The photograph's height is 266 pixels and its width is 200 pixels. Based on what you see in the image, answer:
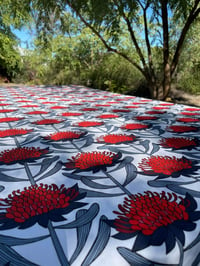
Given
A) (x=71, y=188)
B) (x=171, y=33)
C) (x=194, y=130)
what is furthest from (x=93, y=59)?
(x=71, y=188)

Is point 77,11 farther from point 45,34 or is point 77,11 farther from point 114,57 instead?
point 114,57

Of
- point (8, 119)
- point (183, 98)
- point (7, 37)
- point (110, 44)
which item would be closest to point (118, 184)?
point (8, 119)

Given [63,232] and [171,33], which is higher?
[171,33]

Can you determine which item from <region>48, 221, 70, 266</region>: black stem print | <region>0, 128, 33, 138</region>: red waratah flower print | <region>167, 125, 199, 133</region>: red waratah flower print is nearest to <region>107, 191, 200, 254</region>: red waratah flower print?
<region>48, 221, 70, 266</region>: black stem print

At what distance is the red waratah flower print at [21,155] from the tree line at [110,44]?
3.40 meters

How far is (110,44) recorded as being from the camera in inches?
245

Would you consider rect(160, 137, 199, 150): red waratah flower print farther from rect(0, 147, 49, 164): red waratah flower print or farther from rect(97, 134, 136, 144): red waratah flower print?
rect(0, 147, 49, 164): red waratah flower print

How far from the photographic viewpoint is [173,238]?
0.46 metres

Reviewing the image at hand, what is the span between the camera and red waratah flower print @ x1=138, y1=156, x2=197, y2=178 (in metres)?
0.74

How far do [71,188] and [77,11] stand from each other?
4.45 metres

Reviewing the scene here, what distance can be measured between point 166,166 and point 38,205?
46 centimetres

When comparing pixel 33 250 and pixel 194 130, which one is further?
pixel 194 130

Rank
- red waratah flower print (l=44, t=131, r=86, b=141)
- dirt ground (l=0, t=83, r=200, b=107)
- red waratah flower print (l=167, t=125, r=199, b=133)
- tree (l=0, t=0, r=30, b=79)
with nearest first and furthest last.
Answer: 1. red waratah flower print (l=44, t=131, r=86, b=141)
2. red waratah flower print (l=167, t=125, r=199, b=133)
3. dirt ground (l=0, t=83, r=200, b=107)
4. tree (l=0, t=0, r=30, b=79)

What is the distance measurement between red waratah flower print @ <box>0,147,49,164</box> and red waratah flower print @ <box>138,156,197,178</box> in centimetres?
43
